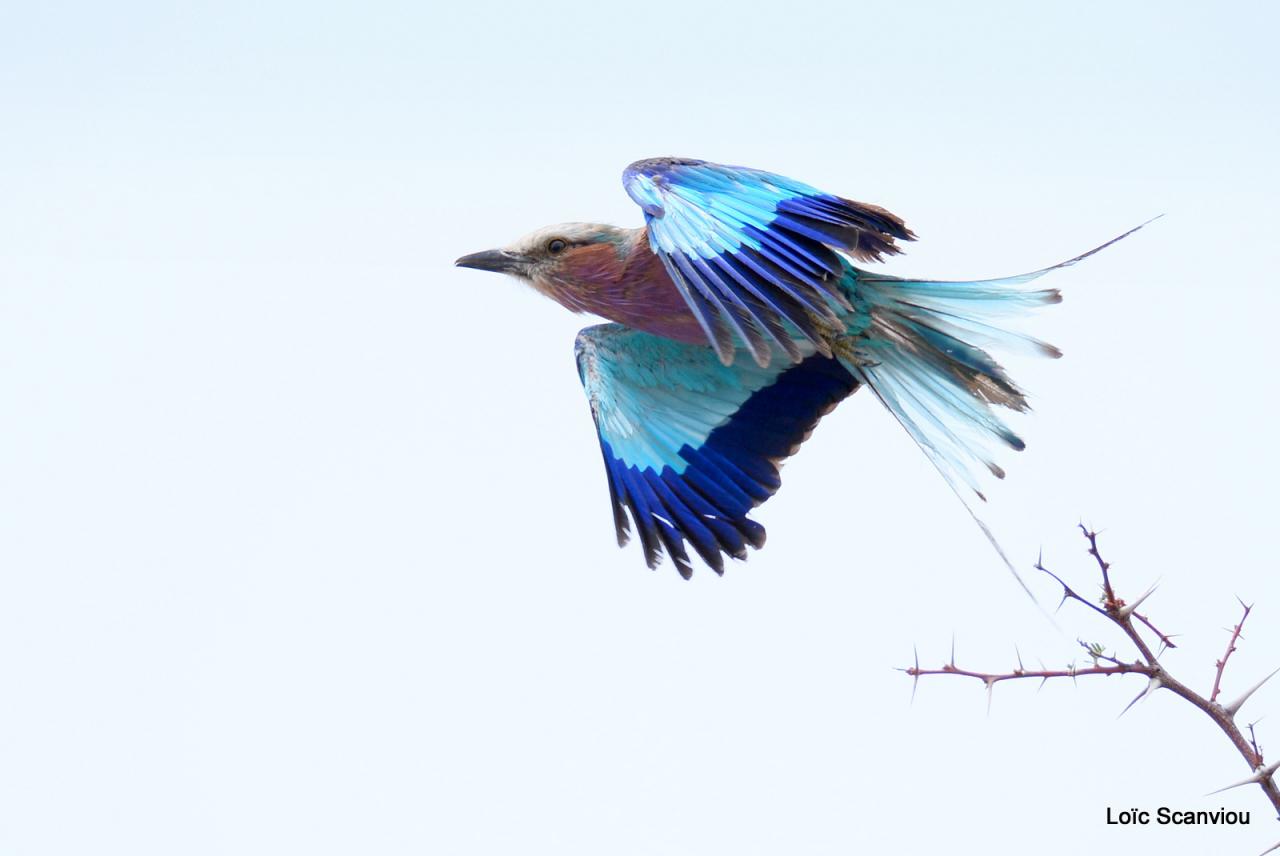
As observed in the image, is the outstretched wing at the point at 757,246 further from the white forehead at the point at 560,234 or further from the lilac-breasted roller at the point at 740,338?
the white forehead at the point at 560,234

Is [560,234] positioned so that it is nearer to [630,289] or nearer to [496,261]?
[496,261]

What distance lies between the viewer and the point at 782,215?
3.50 m

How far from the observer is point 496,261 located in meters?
4.33

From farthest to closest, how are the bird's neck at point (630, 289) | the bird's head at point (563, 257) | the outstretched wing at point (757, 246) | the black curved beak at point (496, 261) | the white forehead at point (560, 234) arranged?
1. the black curved beak at point (496, 261)
2. the white forehead at point (560, 234)
3. the bird's head at point (563, 257)
4. the bird's neck at point (630, 289)
5. the outstretched wing at point (757, 246)

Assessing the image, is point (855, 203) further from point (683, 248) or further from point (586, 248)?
point (586, 248)

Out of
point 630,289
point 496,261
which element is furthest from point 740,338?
point 496,261

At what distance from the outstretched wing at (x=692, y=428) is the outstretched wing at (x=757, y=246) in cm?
62

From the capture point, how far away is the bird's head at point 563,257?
403 cm

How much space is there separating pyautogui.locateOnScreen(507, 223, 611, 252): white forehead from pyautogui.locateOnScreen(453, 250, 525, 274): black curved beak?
0.03m

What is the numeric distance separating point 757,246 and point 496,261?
1.15 metres

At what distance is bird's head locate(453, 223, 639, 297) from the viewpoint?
13.2 ft

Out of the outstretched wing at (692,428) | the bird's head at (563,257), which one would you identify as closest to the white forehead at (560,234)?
the bird's head at (563,257)

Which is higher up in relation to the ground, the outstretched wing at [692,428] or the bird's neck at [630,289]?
the bird's neck at [630,289]

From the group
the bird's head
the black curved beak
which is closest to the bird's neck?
the bird's head
